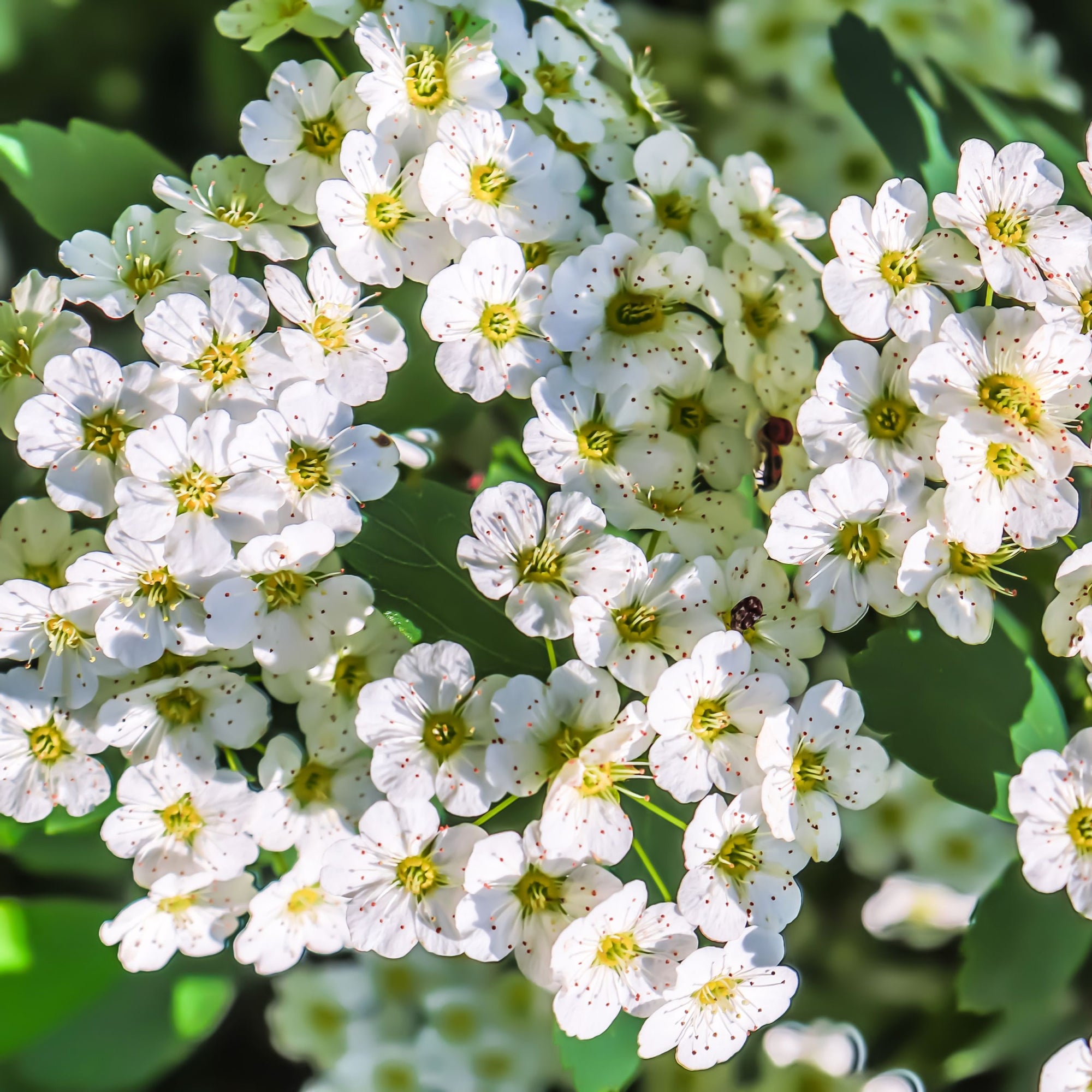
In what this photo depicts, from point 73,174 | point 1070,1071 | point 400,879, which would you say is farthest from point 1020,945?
point 73,174

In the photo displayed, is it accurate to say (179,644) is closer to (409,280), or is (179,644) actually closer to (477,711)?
(477,711)

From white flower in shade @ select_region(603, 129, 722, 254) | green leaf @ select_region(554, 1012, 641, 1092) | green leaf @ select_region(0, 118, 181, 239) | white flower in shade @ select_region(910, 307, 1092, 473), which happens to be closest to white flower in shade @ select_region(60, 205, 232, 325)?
green leaf @ select_region(0, 118, 181, 239)

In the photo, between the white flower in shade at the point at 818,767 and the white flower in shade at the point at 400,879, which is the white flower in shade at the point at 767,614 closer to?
the white flower in shade at the point at 818,767

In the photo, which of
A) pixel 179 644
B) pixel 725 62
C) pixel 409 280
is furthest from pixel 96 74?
pixel 179 644

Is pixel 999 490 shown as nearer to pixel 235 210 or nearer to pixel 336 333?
pixel 336 333

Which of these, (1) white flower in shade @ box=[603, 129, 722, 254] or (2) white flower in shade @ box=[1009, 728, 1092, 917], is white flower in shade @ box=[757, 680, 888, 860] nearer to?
(2) white flower in shade @ box=[1009, 728, 1092, 917]

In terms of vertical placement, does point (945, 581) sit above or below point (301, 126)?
below
